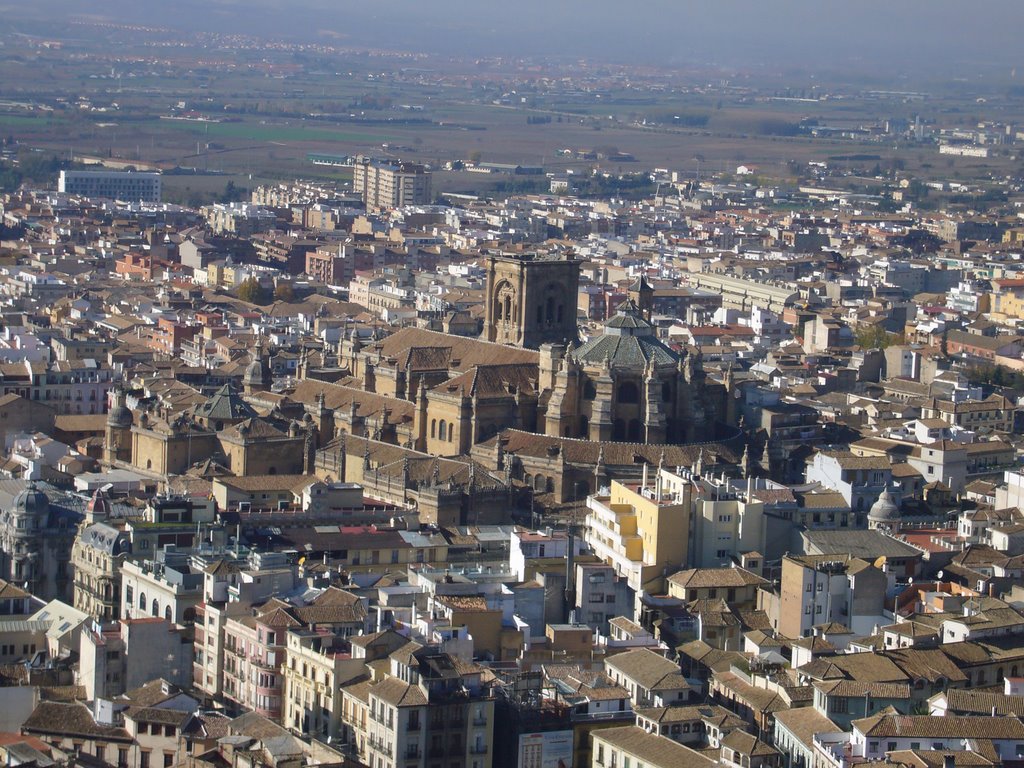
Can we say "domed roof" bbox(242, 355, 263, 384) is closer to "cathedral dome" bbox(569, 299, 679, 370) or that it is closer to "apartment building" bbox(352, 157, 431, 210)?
"cathedral dome" bbox(569, 299, 679, 370)

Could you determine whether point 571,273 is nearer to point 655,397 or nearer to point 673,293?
point 655,397

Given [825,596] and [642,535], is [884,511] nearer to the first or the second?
[642,535]

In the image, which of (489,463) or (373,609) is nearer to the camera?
(373,609)

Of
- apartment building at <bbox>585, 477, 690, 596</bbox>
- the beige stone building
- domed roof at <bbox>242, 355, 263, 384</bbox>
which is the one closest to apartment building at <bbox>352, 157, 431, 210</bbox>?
domed roof at <bbox>242, 355, 263, 384</bbox>

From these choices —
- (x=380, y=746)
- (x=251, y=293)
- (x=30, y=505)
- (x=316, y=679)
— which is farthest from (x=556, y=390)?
(x=251, y=293)

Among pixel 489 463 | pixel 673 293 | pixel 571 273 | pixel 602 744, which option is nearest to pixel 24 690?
pixel 602 744

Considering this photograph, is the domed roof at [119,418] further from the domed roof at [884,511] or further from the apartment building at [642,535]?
the domed roof at [884,511]

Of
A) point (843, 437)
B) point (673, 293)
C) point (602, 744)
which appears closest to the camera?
point (602, 744)
